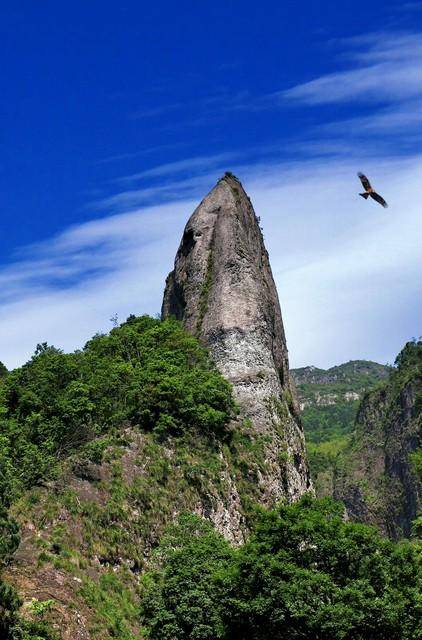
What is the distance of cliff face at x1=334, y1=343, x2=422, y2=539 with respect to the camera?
387ft

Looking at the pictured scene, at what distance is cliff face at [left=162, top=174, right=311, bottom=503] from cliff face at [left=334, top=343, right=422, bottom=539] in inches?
2048

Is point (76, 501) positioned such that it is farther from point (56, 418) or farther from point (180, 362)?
point (180, 362)

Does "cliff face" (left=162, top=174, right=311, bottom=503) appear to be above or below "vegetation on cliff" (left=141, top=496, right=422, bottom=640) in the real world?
above

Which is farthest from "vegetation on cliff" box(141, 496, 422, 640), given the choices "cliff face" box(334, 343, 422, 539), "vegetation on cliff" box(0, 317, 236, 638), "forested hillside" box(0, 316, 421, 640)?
"cliff face" box(334, 343, 422, 539)

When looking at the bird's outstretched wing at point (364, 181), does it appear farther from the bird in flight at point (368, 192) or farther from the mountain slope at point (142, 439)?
the mountain slope at point (142, 439)

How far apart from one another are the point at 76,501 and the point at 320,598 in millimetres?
10859

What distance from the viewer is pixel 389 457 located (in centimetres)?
13138

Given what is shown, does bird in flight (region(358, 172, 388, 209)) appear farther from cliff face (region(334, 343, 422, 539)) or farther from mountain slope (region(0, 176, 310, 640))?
cliff face (region(334, 343, 422, 539))

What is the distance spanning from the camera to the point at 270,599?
23.8 metres

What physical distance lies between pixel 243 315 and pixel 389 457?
277 ft

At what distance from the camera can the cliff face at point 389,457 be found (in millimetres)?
118000

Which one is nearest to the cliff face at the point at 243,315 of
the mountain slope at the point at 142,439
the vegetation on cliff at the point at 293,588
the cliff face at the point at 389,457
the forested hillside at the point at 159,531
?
the mountain slope at the point at 142,439

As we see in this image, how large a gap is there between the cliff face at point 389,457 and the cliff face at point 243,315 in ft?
171

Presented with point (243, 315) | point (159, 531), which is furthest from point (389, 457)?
point (159, 531)
